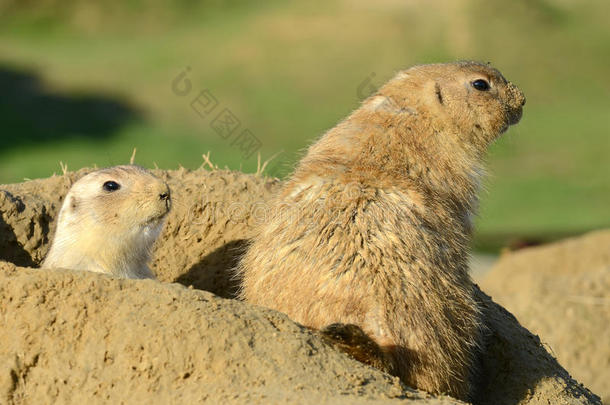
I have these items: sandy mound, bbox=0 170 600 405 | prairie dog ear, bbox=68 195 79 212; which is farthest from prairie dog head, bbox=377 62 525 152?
prairie dog ear, bbox=68 195 79 212

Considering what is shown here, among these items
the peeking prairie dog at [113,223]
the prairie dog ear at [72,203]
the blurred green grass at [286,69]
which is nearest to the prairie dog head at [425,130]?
the peeking prairie dog at [113,223]

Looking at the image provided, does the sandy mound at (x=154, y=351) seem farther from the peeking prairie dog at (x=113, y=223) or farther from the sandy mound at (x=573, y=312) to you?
the sandy mound at (x=573, y=312)

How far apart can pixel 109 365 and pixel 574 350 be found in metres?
7.00

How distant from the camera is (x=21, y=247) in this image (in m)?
7.55

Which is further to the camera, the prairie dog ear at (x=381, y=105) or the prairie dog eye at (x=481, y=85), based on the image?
the prairie dog eye at (x=481, y=85)

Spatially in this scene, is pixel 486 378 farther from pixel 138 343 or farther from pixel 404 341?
pixel 138 343

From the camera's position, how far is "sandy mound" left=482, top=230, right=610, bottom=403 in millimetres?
10172

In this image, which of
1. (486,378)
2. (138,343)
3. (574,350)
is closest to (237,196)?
(486,378)

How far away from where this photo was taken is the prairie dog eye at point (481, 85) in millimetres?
6719

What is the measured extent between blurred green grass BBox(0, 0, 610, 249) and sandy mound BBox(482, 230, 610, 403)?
11.4 m

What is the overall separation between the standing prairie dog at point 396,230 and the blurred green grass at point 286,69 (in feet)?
55.3

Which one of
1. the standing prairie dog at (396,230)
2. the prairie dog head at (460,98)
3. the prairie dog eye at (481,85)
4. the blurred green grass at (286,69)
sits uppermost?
the blurred green grass at (286,69)

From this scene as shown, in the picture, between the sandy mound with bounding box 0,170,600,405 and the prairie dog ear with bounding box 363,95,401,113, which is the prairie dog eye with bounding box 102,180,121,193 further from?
the prairie dog ear with bounding box 363,95,401,113

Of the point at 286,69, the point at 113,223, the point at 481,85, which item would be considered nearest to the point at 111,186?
the point at 113,223
